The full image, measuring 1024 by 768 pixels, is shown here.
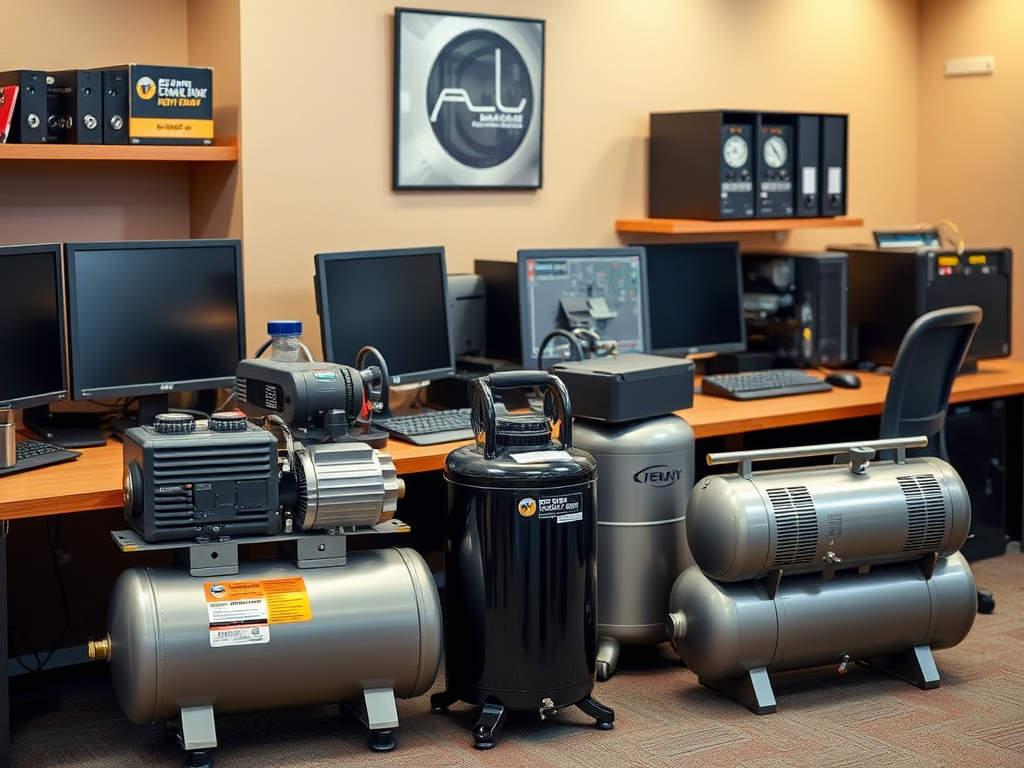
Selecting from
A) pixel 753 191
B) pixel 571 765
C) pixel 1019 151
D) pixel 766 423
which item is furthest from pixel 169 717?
pixel 1019 151

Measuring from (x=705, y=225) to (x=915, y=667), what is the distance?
1.73 meters

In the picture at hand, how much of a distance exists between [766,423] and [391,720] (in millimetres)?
1556

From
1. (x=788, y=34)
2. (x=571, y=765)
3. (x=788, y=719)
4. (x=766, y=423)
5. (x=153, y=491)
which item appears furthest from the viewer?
(x=788, y=34)

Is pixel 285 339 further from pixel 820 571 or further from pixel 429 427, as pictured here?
pixel 820 571

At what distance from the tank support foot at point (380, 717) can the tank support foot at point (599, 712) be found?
47 centimetres

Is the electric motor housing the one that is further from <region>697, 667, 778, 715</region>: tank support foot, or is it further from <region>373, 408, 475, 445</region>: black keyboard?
<region>373, 408, 475, 445</region>: black keyboard

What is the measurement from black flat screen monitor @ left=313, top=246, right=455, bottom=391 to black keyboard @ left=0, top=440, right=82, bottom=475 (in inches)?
30.9

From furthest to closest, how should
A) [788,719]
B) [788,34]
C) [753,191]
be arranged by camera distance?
[788,34], [753,191], [788,719]

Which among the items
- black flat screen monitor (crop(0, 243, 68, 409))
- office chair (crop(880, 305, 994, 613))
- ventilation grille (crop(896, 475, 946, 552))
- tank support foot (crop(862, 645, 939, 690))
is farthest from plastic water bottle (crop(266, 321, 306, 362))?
tank support foot (crop(862, 645, 939, 690))

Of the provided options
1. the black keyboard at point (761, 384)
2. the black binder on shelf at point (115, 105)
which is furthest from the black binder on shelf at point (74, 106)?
the black keyboard at point (761, 384)

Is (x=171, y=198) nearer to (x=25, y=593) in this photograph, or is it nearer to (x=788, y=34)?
(x=25, y=593)

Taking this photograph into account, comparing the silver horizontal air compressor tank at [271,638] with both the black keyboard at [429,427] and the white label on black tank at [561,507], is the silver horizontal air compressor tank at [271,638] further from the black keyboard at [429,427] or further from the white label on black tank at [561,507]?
the black keyboard at [429,427]

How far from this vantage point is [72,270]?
3463 mm

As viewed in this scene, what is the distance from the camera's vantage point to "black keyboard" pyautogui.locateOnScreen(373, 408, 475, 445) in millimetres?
3611
